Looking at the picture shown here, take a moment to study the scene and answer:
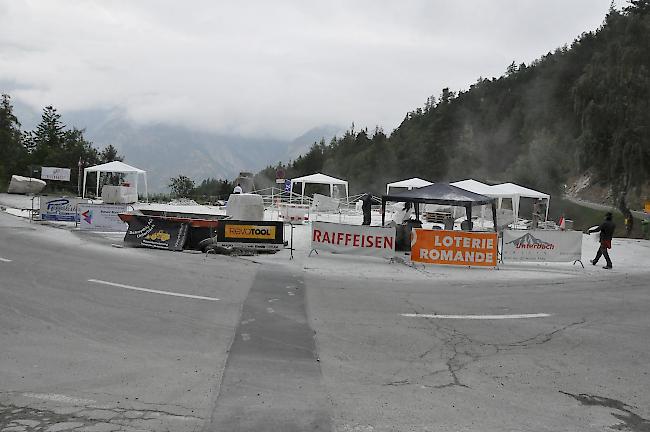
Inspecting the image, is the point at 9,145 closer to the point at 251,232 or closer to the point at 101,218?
the point at 101,218

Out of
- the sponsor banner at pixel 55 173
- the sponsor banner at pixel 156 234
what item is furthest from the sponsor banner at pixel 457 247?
the sponsor banner at pixel 55 173

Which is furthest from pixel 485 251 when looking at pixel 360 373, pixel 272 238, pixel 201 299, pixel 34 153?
pixel 34 153

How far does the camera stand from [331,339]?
8.47m

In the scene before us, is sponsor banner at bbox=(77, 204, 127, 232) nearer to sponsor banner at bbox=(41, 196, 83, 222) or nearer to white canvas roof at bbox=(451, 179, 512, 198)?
sponsor banner at bbox=(41, 196, 83, 222)

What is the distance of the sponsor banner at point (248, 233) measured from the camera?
17500 millimetres

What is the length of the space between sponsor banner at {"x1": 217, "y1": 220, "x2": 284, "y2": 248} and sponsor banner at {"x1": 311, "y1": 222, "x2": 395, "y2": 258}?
1307 mm

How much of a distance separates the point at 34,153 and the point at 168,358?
6569cm

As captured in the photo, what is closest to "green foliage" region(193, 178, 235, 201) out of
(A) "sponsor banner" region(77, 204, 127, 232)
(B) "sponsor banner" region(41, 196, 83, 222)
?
(B) "sponsor banner" region(41, 196, 83, 222)

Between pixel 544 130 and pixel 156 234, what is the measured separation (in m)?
69.8

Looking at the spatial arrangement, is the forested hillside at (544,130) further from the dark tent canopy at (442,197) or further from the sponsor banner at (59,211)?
the sponsor banner at (59,211)

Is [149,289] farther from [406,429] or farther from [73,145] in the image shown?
[73,145]

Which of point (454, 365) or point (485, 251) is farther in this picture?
point (485, 251)

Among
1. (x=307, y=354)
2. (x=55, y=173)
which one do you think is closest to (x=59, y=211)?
(x=307, y=354)

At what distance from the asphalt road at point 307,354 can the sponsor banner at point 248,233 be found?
3.82m
